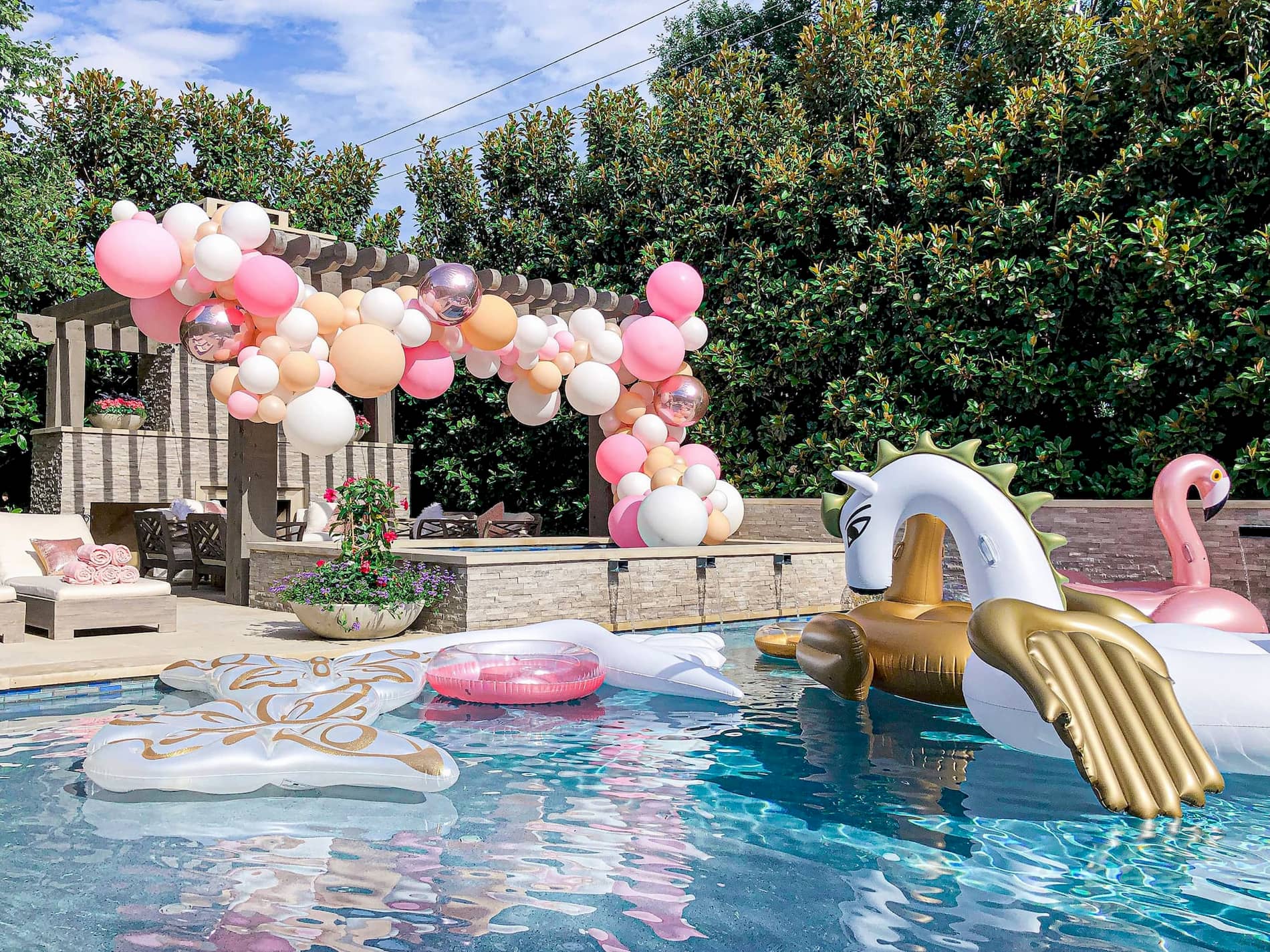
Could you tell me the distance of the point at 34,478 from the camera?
14742 mm

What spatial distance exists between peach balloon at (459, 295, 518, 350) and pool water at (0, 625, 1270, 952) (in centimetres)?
531

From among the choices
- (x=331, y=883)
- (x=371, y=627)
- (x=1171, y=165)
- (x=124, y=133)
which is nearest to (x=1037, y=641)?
(x=331, y=883)

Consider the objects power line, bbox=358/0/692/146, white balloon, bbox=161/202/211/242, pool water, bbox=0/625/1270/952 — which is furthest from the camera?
power line, bbox=358/0/692/146

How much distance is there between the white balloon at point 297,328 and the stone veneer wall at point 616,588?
6.11 ft

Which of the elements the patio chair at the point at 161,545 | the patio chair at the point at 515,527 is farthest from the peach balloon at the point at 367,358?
the patio chair at the point at 515,527

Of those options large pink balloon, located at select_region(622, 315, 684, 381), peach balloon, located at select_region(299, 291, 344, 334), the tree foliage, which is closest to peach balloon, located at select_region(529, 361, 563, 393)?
large pink balloon, located at select_region(622, 315, 684, 381)

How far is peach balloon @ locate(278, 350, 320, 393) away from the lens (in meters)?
8.48

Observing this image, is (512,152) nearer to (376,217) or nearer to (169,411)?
(376,217)

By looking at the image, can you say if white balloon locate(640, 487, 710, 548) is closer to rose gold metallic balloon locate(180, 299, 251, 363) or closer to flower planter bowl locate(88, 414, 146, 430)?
rose gold metallic balloon locate(180, 299, 251, 363)

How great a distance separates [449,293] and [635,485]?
10.8 ft

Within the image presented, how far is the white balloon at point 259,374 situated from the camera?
833 cm

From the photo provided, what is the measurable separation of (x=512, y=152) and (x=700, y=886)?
1542 centimetres

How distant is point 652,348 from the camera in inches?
440

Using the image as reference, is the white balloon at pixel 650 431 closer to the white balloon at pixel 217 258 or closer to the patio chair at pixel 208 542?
the patio chair at pixel 208 542
